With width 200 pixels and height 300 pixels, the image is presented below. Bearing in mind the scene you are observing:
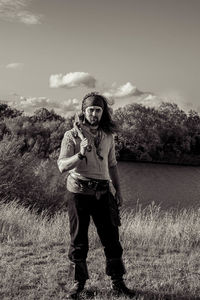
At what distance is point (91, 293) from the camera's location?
401cm

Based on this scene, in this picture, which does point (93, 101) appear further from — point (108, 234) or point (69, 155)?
point (108, 234)

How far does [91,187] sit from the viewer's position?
12.1ft

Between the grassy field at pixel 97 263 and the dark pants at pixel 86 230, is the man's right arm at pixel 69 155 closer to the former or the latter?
the dark pants at pixel 86 230

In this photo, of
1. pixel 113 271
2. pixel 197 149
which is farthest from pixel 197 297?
pixel 197 149

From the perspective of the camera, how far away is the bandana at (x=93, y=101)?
3785 mm

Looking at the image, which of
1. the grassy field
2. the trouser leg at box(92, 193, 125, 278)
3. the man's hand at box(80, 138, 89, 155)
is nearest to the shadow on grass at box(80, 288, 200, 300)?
the grassy field

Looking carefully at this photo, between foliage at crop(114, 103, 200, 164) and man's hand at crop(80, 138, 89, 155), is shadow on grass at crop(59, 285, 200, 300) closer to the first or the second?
man's hand at crop(80, 138, 89, 155)

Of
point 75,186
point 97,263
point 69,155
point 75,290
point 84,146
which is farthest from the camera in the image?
point 97,263

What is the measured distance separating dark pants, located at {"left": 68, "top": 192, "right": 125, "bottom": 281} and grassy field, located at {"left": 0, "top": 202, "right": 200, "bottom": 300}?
0.33 meters

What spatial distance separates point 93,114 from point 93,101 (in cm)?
13

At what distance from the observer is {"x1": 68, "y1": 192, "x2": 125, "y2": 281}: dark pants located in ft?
12.2

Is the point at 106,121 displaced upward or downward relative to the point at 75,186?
upward

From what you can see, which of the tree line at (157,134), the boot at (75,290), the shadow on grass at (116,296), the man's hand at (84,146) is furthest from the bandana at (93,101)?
the tree line at (157,134)

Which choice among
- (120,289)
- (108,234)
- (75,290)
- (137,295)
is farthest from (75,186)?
(137,295)
